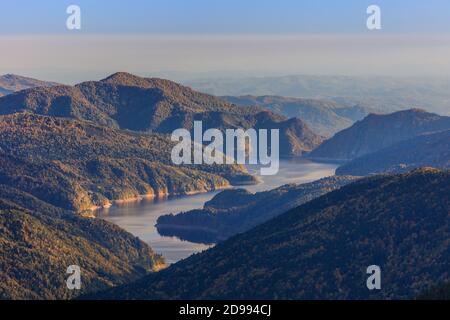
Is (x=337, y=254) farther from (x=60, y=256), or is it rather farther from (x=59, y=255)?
(x=59, y=255)

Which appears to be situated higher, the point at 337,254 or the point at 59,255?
the point at 337,254

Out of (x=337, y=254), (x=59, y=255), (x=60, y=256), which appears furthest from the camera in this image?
(x=59, y=255)

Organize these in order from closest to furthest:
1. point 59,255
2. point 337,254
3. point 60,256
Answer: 1. point 337,254
2. point 60,256
3. point 59,255

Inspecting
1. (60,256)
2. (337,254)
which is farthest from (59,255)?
(337,254)

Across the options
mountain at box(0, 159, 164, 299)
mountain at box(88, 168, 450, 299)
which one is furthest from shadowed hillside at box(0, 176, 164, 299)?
mountain at box(88, 168, 450, 299)

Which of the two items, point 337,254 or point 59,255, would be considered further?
point 59,255

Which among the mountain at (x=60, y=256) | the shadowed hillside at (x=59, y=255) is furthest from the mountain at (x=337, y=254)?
the mountain at (x=60, y=256)
